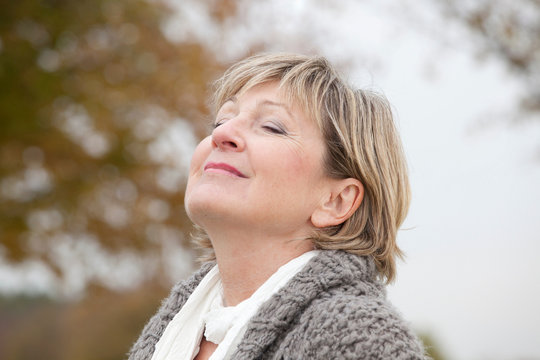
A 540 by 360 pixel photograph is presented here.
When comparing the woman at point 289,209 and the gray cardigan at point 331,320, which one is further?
the woman at point 289,209

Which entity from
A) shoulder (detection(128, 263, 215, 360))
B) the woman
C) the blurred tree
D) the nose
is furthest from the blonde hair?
the blurred tree

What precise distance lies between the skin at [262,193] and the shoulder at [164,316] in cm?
22

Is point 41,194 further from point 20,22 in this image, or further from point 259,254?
point 259,254

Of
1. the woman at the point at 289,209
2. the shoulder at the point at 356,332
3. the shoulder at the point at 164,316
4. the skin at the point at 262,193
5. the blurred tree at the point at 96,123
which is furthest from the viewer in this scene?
the blurred tree at the point at 96,123

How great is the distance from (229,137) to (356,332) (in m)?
0.64

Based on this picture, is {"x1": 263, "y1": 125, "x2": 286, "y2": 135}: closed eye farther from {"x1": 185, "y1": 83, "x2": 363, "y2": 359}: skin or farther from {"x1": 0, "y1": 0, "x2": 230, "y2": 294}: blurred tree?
{"x1": 0, "y1": 0, "x2": 230, "y2": 294}: blurred tree

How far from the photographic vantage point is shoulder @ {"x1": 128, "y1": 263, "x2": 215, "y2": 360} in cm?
218

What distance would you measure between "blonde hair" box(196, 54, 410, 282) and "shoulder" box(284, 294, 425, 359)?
245 mm

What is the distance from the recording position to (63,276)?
36.9 feet

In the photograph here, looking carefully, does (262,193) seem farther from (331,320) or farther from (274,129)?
(331,320)

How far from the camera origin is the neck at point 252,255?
1.94 meters

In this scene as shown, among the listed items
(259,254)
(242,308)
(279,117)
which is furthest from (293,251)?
(279,117)

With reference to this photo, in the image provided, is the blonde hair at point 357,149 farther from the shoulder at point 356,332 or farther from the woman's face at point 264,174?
the shoulder at point 356,332

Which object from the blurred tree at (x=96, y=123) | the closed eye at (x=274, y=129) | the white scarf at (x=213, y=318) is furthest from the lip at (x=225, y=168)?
the blurred tree at (x=96, y=123)
